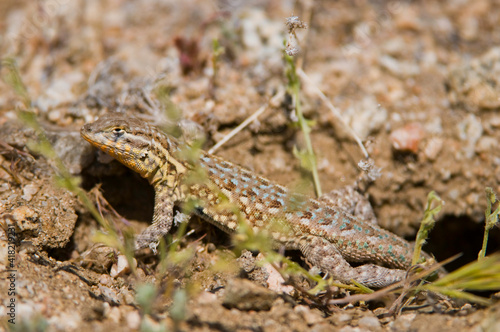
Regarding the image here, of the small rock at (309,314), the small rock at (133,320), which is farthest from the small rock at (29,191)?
the small rock at (309,314)

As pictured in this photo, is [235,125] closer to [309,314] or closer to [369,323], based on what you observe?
[309,314]

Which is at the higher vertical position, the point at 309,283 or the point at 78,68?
the point at 78,68

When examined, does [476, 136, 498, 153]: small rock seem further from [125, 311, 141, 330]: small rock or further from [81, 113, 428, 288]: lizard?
[125, 311, 141, 330]: small rock

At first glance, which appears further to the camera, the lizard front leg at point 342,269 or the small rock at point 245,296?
the lizard front leg at point 342,269

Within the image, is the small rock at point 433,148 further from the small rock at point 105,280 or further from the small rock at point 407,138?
the small rock at point 105,280

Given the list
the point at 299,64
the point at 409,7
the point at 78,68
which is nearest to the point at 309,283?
the point at 299,64

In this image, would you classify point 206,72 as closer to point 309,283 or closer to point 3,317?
point 309,283
